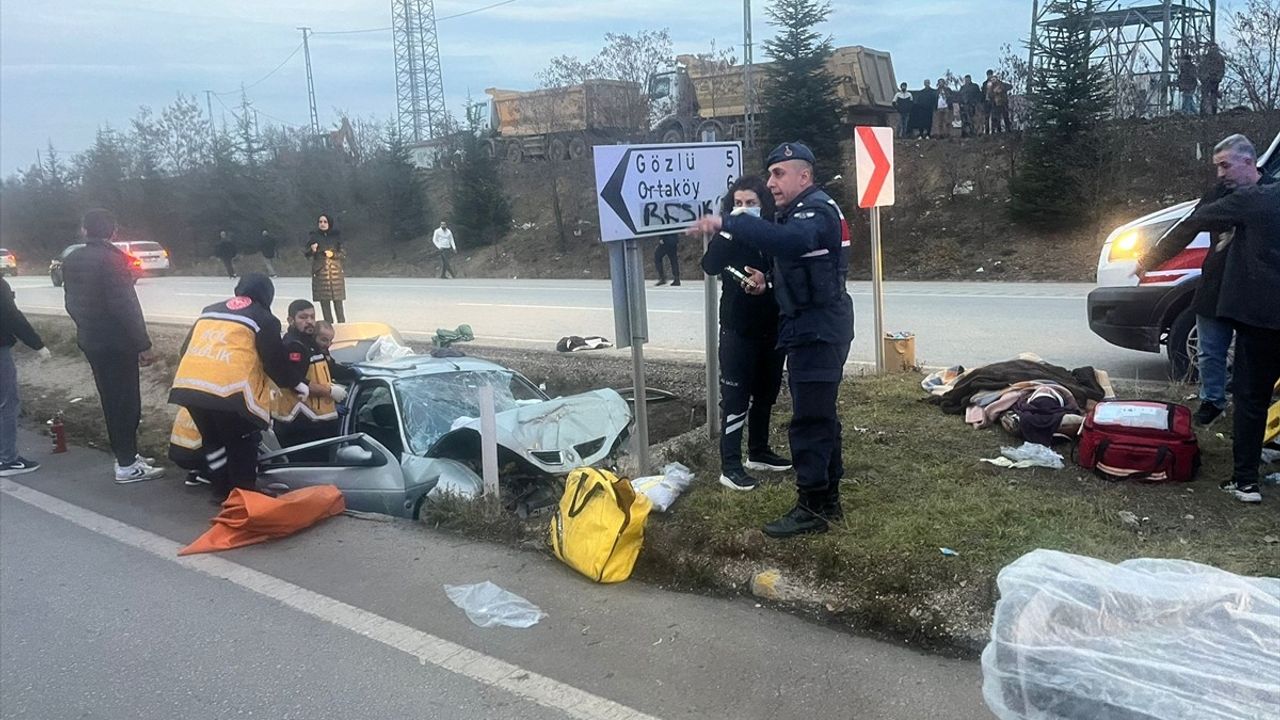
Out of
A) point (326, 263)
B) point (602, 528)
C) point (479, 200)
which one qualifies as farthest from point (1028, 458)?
point (479, 200)

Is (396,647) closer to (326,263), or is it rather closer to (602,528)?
(602,528)

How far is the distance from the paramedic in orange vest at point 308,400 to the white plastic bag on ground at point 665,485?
96.9 inches

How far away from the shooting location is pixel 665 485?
16.8 feet

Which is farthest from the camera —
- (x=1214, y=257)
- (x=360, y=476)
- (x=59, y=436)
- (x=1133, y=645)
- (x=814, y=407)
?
(x=59, y=436)

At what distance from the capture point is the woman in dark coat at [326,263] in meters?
12.8

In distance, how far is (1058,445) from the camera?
5688 millimetres

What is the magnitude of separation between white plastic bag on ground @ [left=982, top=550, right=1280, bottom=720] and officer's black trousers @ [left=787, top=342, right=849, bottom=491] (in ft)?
5.78

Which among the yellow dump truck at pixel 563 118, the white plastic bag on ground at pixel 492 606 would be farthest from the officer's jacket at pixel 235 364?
the yellow dump truck at pixel 563 118

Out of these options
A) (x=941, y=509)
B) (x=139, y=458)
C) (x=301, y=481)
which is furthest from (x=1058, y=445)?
(x=139, y=458)

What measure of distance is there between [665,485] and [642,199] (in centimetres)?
160

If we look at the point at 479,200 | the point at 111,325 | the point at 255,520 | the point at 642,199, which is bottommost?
the point at 255,520

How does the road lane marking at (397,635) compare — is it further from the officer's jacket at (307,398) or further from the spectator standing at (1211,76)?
the spectator standing at (1211,76)

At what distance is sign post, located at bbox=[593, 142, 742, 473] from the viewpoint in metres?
5.01

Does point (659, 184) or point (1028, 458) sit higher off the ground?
point (659, 184)
